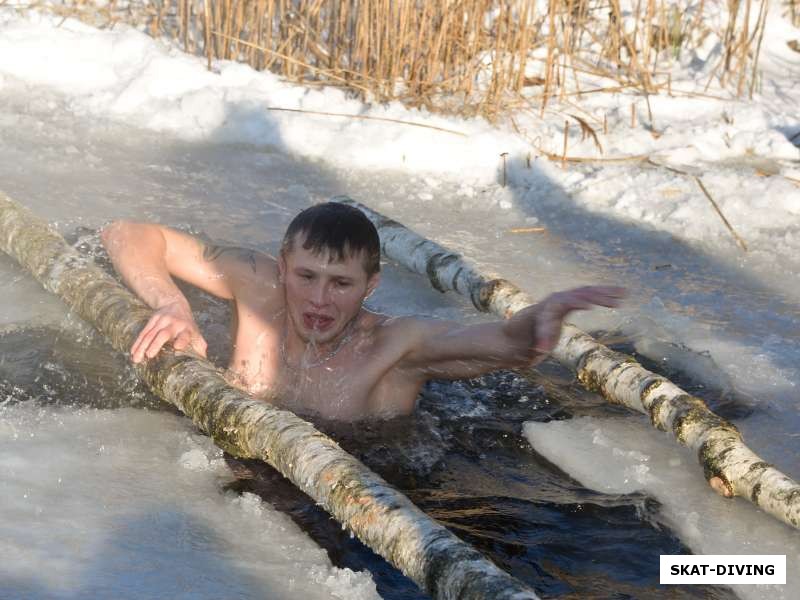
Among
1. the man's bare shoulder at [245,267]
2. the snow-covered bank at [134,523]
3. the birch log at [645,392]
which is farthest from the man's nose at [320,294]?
the birch log at [645,392]

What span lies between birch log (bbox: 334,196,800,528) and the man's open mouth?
0.88m

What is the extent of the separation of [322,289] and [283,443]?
62 cm

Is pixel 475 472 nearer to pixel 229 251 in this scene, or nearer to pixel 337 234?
pixel 337 234

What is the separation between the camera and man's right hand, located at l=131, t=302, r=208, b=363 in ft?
11.7

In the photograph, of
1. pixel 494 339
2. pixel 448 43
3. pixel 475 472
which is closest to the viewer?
pixel 494 339

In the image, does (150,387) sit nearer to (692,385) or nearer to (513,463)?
(513,463)

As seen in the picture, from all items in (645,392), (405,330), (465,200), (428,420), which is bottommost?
(428,420)

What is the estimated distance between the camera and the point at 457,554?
2740mm

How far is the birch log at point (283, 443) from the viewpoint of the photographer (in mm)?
2744

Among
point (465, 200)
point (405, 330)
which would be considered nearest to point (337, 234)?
point (405, 330)

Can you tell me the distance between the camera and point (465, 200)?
598 centimetres

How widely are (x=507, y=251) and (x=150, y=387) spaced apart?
2142 millimetres

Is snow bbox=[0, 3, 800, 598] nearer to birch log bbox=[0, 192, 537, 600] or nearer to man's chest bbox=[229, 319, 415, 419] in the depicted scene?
birch log bbox=[0, 192, 537, 600]

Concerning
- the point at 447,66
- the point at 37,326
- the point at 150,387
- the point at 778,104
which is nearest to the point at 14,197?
the point at 37,326
